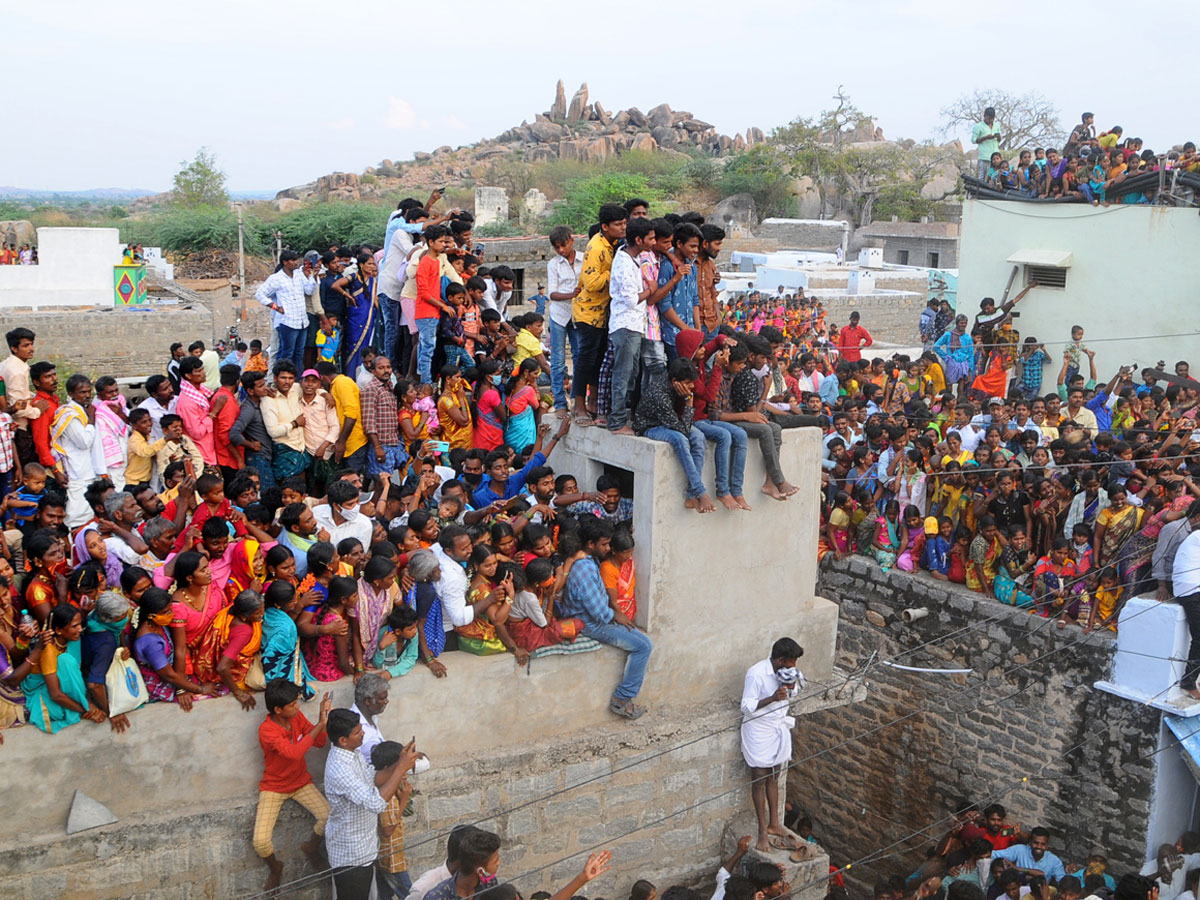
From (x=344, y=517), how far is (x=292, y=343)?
379cm

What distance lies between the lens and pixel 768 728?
789cm

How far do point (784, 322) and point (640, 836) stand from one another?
12.6m

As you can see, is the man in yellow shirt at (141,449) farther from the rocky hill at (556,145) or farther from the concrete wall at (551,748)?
the rocky hill at (556,145)

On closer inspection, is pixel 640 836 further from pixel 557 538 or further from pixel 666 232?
pixel 666 232

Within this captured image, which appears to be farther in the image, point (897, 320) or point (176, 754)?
point (897, 320)

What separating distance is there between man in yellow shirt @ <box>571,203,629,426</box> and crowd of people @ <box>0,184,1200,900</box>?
0.02 metres

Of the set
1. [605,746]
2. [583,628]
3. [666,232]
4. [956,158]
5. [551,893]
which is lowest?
[551,893]

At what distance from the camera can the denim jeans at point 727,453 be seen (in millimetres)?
7410

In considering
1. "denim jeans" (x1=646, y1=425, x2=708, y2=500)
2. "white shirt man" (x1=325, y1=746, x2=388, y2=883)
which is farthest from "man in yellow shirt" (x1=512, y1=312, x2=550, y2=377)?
"white shirt man" (x1=325, y1=746, x2=388, y2=883)

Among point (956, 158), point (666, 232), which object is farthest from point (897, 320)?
point (956, 158)

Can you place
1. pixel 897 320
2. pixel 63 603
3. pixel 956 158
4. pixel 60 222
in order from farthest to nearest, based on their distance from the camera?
pixel 60 222 < pixel 956 158 < pixel 897 320 < pixel 63 603

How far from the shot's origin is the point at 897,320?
2427cm

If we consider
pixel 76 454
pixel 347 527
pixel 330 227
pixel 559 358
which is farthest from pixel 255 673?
pixel 330 227

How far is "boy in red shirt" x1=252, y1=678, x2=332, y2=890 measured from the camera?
6227 millimetres
